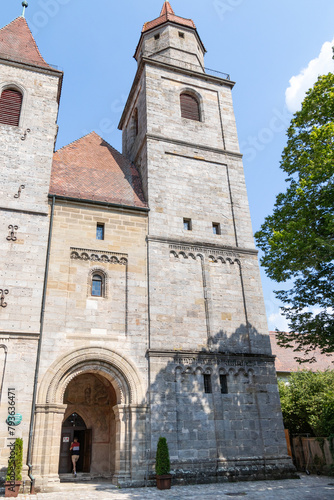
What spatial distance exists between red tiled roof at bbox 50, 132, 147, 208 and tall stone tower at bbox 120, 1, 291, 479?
2.69ft

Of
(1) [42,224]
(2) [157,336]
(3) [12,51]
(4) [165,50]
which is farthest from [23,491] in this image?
(4) [165,50]

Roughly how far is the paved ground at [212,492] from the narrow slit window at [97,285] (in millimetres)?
6315

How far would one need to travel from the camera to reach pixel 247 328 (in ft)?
53.2

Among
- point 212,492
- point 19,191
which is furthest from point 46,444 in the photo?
point 19,191

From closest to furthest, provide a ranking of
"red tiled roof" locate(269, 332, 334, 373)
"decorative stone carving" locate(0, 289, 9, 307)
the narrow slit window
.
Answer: "decorative stone carving" locate(0, 289, 9, 307)
the narrow slit window
"red tiled roof" locate(269, 332, 334, 373)

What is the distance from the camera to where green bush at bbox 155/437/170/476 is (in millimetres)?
12102

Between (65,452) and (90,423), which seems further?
(65,452)

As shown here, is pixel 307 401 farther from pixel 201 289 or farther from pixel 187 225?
pixel 187 225

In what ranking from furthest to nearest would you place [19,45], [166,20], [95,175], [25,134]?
[166,20] → [19,45] → [95,175] → [25,134]

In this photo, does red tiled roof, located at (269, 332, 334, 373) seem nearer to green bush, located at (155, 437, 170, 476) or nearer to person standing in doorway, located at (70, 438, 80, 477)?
person standing in doorway, located at (70, 438, 80, 477)

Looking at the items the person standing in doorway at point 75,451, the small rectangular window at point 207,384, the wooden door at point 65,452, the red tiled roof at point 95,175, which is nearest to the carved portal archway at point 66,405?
the person standing in doorway at point 75,451

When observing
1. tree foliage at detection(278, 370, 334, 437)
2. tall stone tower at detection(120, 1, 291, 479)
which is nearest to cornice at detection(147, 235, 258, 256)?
tall stone tower at detection(120, 1, 291, 479)

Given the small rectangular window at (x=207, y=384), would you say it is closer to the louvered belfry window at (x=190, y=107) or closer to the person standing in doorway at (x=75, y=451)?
the person standing in doorway at (x=75, y=451)

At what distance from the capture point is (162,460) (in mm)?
12180
